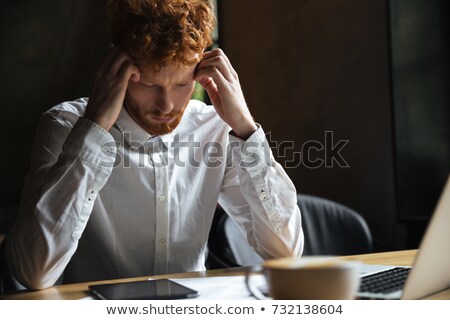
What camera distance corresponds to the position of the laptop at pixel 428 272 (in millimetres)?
639

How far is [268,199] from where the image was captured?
4.23 ft

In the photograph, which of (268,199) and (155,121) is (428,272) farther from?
(155,121)

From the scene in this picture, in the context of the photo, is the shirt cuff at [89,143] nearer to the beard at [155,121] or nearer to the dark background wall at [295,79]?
the beard at [155,121]

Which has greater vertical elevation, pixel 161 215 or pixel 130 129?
pixel 130 129

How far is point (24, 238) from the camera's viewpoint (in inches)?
43.8

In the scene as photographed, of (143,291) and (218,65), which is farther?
(218,65)

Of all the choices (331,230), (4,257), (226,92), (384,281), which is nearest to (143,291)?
(384,281)

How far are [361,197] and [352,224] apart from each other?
3.17 feet

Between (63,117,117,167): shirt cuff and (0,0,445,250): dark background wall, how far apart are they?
1.14 meters

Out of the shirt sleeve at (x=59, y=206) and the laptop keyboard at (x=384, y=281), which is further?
A: the shirt sleeve at (x=59, y=206)

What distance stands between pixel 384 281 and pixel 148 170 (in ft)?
2.44

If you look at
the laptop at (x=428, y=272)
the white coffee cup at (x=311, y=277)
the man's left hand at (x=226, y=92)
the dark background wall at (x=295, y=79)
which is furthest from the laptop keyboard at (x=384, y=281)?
the dark background wall at (x=295, y=79)

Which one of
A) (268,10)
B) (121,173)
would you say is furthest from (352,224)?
(268,10)

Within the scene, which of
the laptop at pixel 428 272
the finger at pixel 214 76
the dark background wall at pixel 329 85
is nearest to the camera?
the laptop at pixel 428 272
